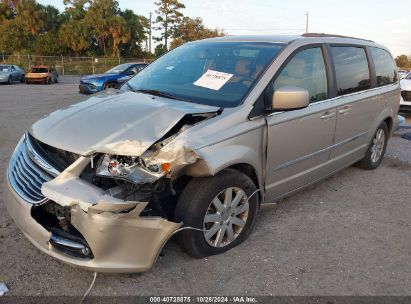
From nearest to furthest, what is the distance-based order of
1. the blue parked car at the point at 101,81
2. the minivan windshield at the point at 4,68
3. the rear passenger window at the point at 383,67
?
1. the rear passenger window at the point at 383,67
2. the blue parked car at the point at 101,81
3. the minivan windshield at the point at 4,68

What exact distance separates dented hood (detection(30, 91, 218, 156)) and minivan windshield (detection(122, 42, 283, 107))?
0.25m

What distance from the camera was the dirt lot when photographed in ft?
9.41

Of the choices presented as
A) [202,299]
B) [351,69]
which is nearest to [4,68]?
[351,69]

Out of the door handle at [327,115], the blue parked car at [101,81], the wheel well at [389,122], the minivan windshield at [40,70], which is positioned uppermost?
the door handle at [327,115]

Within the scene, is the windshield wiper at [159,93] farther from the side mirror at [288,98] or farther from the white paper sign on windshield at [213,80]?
the side mirror at [288,98]

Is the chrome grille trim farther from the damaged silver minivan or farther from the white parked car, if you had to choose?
the white parked car

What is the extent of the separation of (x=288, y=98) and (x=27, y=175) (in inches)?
82.2

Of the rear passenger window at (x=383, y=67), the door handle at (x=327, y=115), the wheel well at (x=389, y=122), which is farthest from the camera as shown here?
the wheel well at (x=389, y=122)

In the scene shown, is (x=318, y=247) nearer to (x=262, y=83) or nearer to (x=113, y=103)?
(x=262, y=83)

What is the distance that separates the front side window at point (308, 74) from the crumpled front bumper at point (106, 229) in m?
1.70

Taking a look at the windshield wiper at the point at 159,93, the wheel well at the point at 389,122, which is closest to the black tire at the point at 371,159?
the wheel well at the point at 389,122

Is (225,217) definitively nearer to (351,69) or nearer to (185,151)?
(185,151)

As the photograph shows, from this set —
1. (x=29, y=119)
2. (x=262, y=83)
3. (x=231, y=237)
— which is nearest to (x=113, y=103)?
(x=262, y=83)

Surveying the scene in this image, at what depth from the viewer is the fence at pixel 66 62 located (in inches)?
1590
